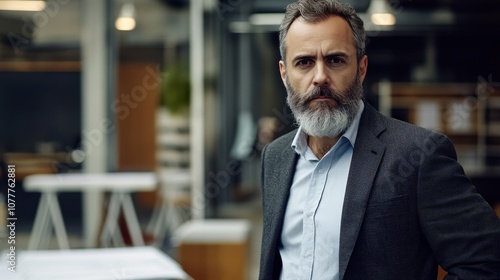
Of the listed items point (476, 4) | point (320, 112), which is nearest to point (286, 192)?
point (320, 112)

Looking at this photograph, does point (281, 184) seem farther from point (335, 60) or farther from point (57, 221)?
point (57, 221)

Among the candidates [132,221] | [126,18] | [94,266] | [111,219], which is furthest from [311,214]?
[126,18]

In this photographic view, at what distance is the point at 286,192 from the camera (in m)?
1.66

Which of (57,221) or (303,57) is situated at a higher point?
(303,57)

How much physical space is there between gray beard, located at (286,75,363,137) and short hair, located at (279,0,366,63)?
3.5 inches

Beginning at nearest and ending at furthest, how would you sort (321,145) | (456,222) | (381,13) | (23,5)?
(456,222) < (321,145) < (23,5) < (381,13)

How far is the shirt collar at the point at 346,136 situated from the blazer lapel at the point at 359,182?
0.02 m

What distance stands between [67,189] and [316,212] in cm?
514

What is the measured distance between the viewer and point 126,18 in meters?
6.56

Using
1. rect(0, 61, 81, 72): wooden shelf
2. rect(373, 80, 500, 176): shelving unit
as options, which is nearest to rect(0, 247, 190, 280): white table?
rect(0, 61, 81, 72): wooden shelf

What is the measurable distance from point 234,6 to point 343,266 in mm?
5751

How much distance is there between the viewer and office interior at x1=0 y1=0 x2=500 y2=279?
6152 millimetres

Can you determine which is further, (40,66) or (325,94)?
(40,66)

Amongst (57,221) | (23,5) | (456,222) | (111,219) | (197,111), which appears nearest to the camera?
(456,222)
